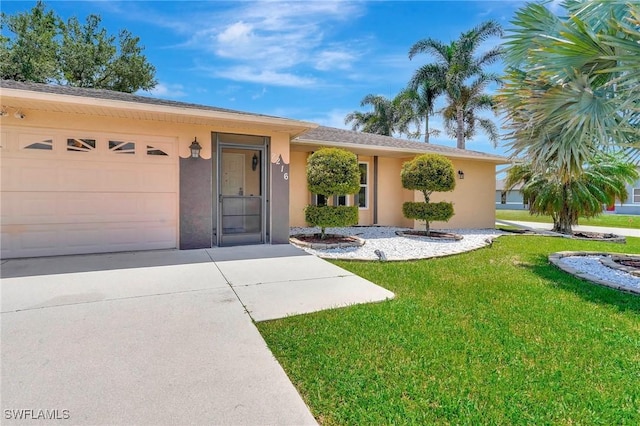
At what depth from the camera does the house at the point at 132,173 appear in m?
5.90

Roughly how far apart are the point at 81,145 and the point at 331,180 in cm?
532

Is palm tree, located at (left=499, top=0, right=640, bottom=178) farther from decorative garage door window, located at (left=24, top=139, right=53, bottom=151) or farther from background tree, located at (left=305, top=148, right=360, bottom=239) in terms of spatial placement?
decorative garage door window, located at (left=24, top=139, right=53, bottom=151)

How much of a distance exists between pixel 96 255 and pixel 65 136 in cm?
245

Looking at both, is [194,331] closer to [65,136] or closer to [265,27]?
[65,136]

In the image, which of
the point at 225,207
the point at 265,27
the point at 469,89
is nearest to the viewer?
the point at 225,207

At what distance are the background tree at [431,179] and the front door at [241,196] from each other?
4815 mm

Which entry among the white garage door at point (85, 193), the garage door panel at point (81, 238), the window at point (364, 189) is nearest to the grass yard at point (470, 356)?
the garage door panel at point (81, 238)

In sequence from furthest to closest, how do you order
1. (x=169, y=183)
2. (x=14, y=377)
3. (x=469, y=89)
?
(x=469, y=89) → (x=169, y=183) → (x=14, y=377)

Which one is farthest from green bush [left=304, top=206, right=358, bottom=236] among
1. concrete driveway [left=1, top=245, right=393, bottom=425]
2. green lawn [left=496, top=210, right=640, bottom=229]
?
green lawn [left=496, top=210, right=640, bottom=229]

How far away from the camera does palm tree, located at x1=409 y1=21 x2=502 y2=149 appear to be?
20.5 m

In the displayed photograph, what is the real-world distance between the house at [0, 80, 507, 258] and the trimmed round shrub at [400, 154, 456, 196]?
406 centimetres

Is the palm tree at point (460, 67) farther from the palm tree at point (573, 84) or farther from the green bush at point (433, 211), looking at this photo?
the palm tree at point (573, 84)

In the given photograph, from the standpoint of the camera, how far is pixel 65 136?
20.3 ft

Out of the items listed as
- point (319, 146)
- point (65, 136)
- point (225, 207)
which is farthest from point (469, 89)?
point (65, 136)
